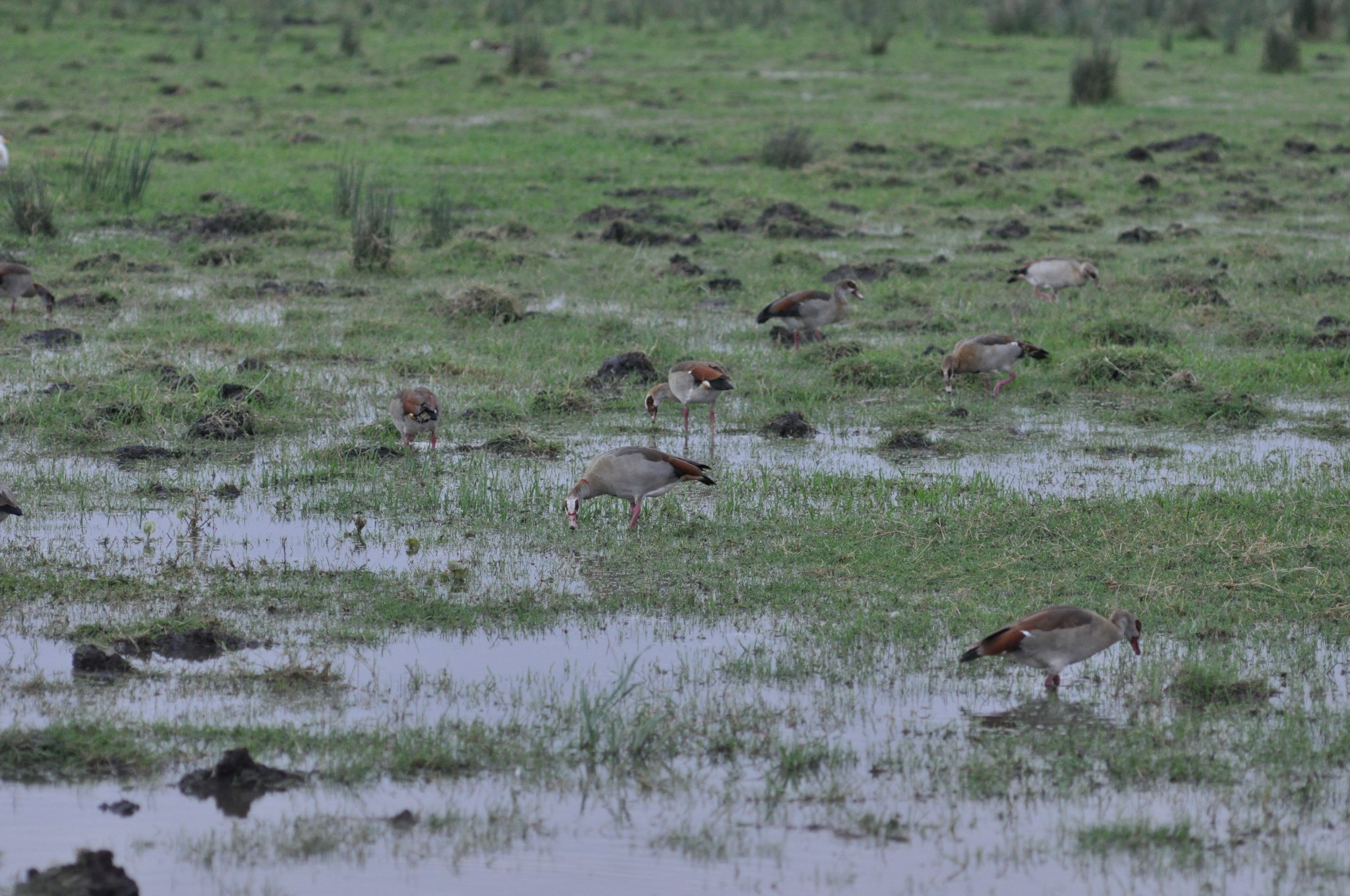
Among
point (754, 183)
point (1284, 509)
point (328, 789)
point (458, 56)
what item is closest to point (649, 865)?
point (328, 789)

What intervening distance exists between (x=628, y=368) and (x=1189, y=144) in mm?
13938

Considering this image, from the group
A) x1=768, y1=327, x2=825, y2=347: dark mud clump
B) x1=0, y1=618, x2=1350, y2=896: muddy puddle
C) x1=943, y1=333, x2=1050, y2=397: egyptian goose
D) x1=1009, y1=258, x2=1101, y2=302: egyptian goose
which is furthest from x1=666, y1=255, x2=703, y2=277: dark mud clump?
x1=0, y1=618, x2=1350, y2=896: muddy puddle

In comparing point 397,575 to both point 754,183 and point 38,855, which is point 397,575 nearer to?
point 38,855

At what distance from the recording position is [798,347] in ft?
42.5

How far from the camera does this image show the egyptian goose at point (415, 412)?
384 inches

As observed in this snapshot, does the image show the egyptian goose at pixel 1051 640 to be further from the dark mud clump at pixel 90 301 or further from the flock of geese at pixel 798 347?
the dark mud clump at pixel 90 301

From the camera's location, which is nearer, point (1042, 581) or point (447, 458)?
point (1042, 581)

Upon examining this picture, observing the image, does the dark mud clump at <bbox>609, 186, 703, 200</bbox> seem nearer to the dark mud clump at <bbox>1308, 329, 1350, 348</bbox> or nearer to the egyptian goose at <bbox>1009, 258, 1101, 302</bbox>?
the egyptian goose at <bbox>1009, 258, 1101, 302</bbox>

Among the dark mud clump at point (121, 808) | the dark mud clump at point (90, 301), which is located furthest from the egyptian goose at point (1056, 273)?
the dark mud clump at point (121, 808)

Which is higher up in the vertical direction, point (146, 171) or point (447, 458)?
point (146, 171)

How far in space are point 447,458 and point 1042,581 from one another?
3.94 metres

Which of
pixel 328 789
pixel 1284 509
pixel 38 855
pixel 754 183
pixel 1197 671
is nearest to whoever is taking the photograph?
pixel 38 855

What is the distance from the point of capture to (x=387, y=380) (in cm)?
1181

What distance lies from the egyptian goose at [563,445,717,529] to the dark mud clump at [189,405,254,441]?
2.77 metres
